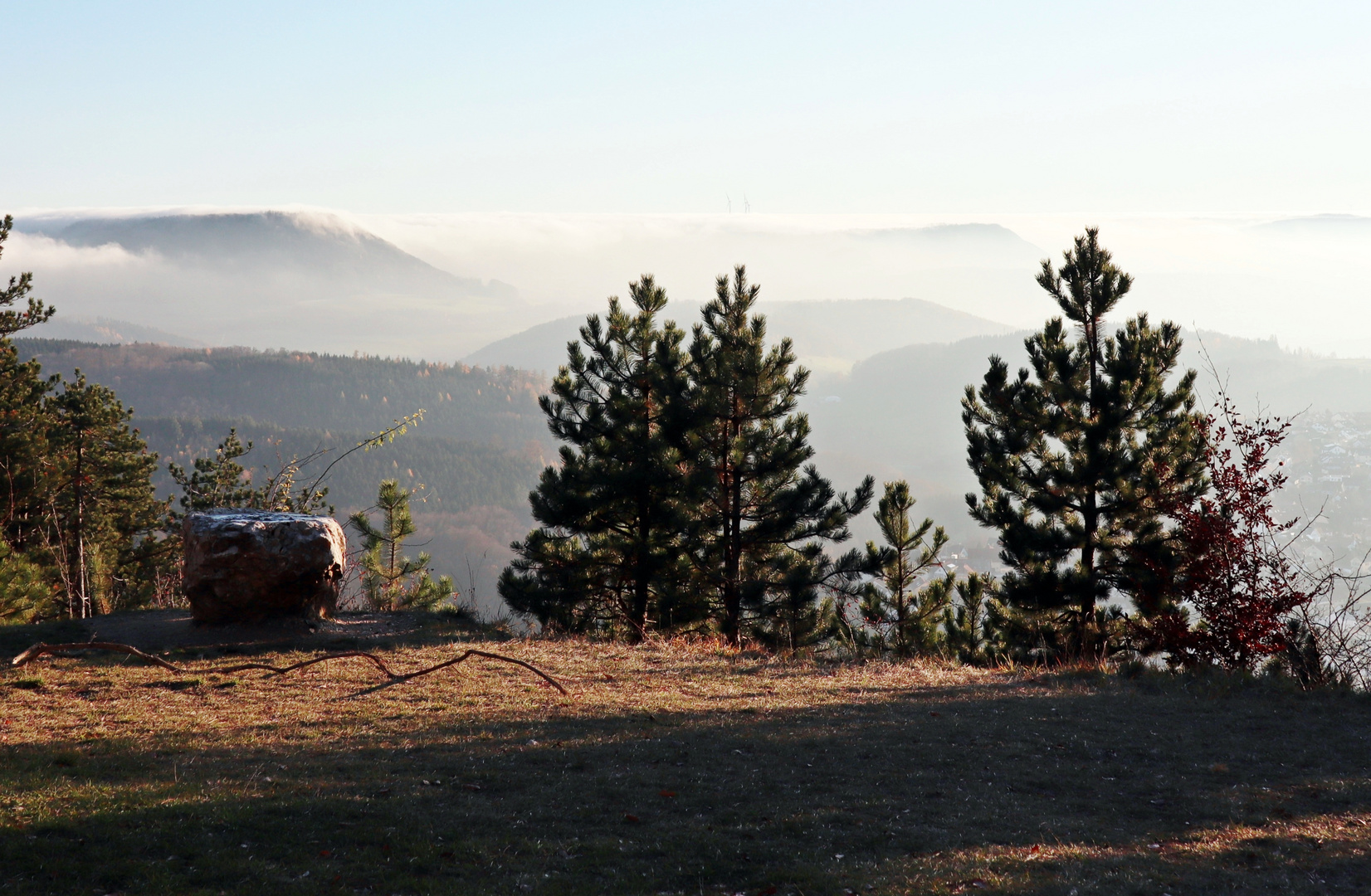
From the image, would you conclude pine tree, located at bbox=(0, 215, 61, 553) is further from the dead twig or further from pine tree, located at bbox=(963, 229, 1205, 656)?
pine tree, located at bbox=(963, 229, 1205, 656)

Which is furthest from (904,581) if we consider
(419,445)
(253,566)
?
(419,445)

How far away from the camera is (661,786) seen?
662 cm

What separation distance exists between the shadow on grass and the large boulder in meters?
4.81

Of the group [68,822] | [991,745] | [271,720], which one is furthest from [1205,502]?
[68,822]

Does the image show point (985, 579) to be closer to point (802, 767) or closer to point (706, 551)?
point (706, 551)

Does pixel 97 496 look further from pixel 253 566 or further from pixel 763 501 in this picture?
pixel 763 501

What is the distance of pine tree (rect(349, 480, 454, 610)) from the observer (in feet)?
72.3

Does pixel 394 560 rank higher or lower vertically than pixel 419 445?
lower

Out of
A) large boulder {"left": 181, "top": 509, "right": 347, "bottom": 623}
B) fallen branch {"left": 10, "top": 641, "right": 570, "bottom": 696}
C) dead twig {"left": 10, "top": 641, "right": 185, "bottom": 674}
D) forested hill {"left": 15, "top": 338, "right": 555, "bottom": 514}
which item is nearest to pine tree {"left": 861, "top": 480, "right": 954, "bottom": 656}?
fallen branch {"left": 10, "top": 641, "right": 570, "bottom": 696}

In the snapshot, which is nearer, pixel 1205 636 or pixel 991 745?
pixel 991 745

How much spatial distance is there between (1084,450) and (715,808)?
15.1 metres

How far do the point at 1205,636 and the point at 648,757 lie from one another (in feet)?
30.8

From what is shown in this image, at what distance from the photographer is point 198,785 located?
5996 mm

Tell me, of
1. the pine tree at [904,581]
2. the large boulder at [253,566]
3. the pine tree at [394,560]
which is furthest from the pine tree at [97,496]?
the pine tree at [904,581]
